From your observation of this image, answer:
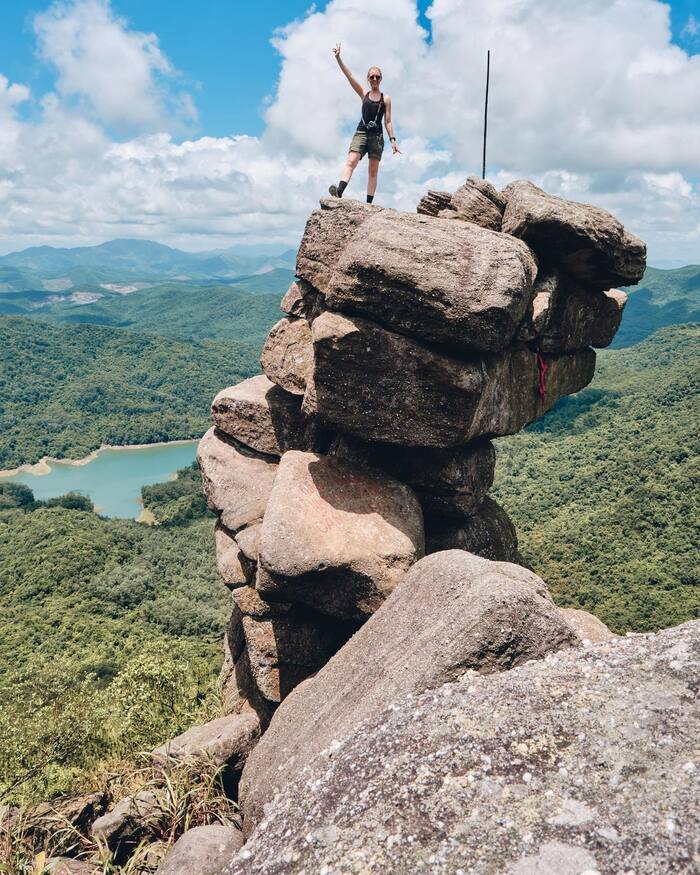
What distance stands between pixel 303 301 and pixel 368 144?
13.3ft

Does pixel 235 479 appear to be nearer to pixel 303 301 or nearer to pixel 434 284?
pixel 303 301

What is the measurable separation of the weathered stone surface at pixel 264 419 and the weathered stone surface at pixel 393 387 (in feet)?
10.0

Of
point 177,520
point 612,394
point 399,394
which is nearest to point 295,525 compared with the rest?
point 399,394

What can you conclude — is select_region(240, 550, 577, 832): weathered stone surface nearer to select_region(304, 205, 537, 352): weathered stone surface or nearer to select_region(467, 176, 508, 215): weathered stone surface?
select_region(304, 205, 537, 352): weathered stone surface

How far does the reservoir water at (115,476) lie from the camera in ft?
396

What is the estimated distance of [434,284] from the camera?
33.9 ft

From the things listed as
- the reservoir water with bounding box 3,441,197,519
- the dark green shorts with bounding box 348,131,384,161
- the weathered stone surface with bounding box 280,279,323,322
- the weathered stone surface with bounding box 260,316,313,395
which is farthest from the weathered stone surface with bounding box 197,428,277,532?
the reservoir water with bounding box 3,441,197,519

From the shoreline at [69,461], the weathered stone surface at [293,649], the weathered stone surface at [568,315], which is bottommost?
the shoreline at [69,461]

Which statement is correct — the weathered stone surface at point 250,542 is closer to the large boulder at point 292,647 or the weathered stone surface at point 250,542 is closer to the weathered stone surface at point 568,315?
the large boulder at point 292,647

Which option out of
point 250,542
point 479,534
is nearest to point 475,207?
point 479,534

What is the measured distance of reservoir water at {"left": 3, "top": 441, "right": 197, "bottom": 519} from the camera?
12056 cm

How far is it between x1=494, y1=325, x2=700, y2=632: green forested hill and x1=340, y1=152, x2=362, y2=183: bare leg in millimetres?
41143

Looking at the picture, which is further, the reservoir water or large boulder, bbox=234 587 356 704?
the reservoir water

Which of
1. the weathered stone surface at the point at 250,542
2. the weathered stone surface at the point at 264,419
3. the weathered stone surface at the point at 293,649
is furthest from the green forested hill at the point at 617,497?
the weathered stone surface at the point at 250,542
